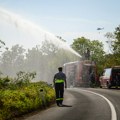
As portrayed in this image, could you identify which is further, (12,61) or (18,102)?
(12,61)

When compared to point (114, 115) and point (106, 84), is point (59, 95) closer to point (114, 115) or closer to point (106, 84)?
point (114, 115)

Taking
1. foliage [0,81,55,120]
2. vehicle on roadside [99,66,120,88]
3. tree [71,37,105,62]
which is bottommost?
foliage [0,81,55,120]

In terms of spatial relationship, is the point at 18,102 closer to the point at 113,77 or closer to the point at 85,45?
the point at 113,77

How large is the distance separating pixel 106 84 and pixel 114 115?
2589 centimetres

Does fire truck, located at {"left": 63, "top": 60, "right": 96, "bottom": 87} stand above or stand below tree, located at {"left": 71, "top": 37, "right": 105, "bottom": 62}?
below

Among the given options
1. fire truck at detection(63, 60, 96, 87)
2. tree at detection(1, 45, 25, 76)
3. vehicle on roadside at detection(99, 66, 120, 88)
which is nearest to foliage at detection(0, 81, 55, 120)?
vehicle on roadside at detection(99, 66, 120, 88)

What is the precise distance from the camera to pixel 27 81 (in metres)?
22.8

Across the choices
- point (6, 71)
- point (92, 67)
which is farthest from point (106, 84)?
point (6, 71)

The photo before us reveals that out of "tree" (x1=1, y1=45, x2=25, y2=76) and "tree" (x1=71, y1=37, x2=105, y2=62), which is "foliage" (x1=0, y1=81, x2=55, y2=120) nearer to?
"tree" (x1=71, y1=37, x2=105, y2=62)

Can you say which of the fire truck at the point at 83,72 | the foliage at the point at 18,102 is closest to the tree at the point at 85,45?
the fire truck at the point at 83,72

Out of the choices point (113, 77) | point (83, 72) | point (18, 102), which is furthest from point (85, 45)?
point (18, 102)

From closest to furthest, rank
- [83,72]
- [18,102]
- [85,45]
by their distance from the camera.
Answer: [18,102], [83,72], [85,45]

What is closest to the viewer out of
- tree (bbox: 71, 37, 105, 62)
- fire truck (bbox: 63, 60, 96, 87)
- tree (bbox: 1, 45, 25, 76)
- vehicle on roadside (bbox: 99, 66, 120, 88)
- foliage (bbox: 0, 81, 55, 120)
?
foliage (bbox: 0, 81, 55, 120)

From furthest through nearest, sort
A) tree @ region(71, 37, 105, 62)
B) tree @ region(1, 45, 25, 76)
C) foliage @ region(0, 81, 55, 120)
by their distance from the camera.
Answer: tree @ region(1, 45, 25, 76)
tree @ region(71, 37, 105, 62)
foliage @ region(0, 81, 55, 120)
